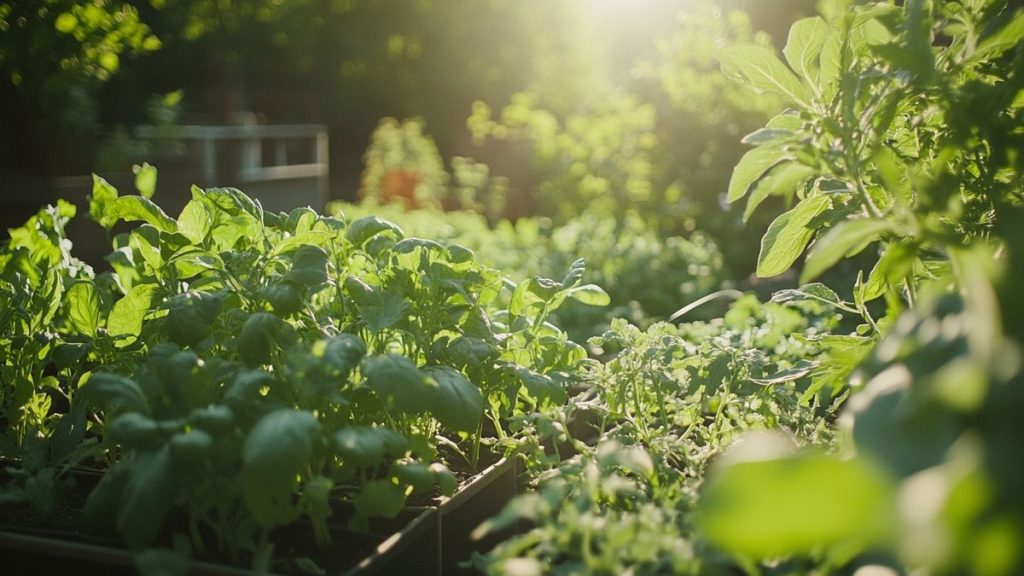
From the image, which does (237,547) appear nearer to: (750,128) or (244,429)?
(244,429)

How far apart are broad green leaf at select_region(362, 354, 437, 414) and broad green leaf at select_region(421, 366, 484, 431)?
0.06 metres

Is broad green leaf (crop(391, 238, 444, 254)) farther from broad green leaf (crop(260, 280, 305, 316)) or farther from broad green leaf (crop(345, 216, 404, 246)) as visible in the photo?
broad green leaf (crop(260, 280, 305, 316))

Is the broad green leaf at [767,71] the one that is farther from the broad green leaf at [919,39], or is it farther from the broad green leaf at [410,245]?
the broad green leaf at [410,245]

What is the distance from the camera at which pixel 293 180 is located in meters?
13.4

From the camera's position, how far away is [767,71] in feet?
3.89

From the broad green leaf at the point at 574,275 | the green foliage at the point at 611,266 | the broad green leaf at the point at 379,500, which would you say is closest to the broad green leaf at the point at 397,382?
the broad green leaf at the point at 379,500

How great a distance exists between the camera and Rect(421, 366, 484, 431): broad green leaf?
1178mm

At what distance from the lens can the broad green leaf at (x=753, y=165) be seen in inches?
43.3

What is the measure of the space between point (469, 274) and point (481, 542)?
0.46 metres

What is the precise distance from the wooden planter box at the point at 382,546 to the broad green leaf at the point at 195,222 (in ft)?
1.59

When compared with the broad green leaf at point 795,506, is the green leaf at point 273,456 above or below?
below

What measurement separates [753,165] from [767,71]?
16 cm

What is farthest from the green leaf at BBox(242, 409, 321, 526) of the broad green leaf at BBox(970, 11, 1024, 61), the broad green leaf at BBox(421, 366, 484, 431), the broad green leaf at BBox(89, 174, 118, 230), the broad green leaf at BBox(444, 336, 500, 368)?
the broad green leaf at BBox(970, 11, 1024, 61)

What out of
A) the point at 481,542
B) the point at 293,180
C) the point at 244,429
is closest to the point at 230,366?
the point at 244,429
